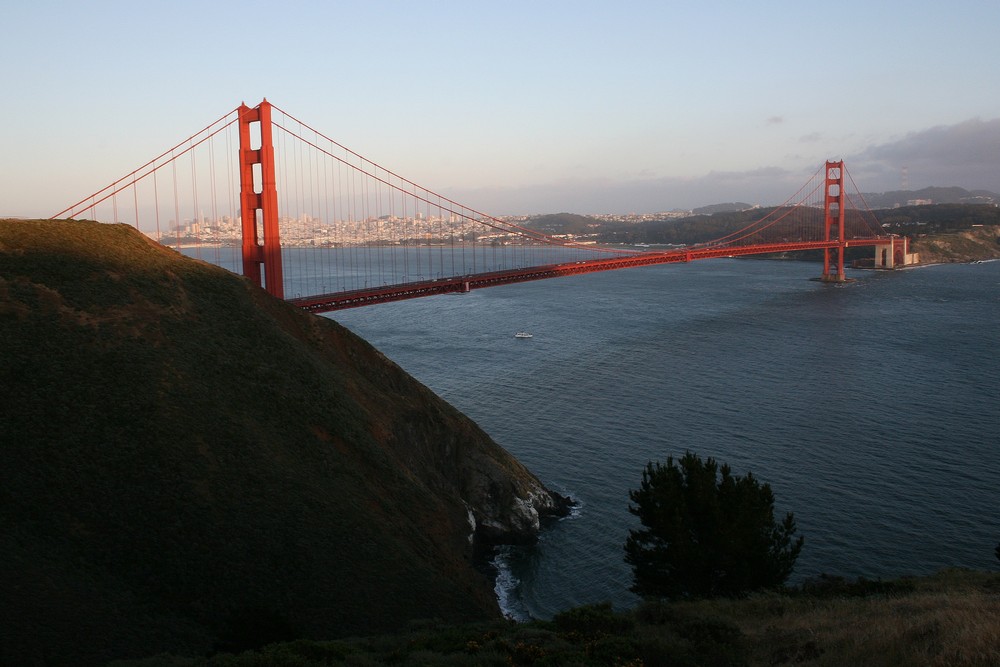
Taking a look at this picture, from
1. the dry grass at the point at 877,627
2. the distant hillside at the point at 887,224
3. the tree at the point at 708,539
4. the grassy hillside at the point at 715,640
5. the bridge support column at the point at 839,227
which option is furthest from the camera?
the distant hillside at the point at 887,224

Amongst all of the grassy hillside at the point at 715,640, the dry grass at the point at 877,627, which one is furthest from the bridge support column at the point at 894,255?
the grassy hillside at the point at 715,640

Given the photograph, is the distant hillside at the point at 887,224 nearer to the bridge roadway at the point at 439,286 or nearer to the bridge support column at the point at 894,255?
the bridge support column at the point at 894,255

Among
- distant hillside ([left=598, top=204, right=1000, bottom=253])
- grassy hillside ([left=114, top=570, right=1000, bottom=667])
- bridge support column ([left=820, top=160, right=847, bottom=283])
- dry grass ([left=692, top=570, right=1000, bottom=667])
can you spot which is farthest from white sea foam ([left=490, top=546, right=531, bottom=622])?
distant hillside ([left=598, top=204, right=1000, bottom=253])

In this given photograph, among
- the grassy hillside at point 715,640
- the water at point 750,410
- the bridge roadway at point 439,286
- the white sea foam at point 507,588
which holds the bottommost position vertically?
the white sea foam at point 507,588

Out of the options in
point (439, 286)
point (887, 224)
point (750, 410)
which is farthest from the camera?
point (887, 224)

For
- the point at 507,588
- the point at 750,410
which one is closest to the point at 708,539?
the point at 507,588

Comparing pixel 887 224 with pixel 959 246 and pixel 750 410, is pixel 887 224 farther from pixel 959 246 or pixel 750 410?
pixel 750 410

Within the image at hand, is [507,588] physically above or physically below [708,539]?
below
